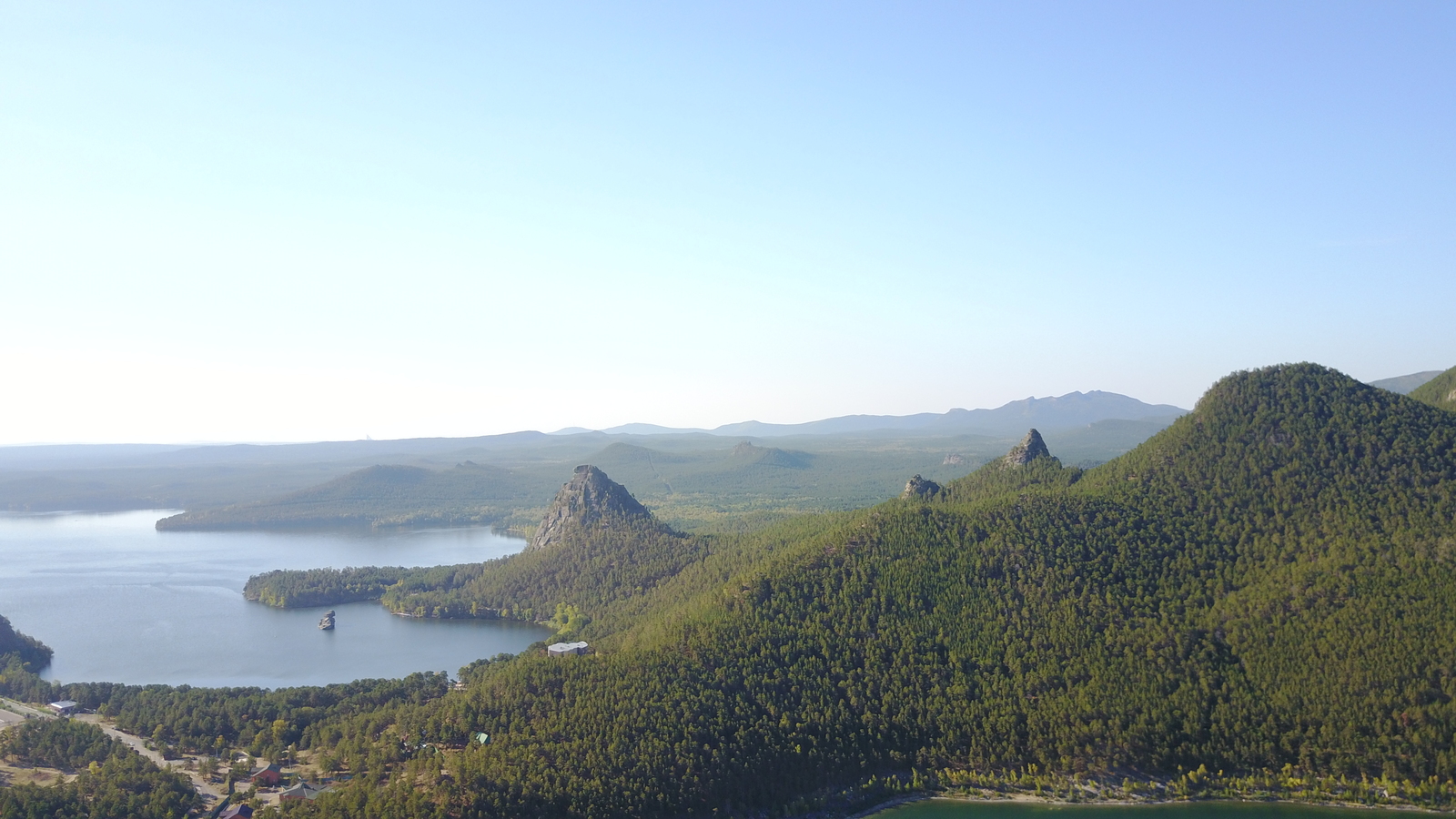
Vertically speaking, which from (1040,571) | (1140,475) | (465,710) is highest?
(1140,475)

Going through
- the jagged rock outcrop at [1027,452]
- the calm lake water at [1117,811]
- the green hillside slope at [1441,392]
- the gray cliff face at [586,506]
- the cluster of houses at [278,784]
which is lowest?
the calm lake water at [1117,811]

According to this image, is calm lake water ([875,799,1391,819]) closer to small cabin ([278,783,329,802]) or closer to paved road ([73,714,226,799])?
small cabin ([278,783,329,802])

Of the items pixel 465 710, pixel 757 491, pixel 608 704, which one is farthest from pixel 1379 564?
pixel 757 491

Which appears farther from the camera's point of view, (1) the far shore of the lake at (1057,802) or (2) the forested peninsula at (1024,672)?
(2) the forested peninsula at (1024,672)

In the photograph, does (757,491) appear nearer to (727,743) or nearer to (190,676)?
(190,676)

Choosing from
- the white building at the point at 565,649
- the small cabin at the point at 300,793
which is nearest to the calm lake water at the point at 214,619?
the white building at the point at 565,649

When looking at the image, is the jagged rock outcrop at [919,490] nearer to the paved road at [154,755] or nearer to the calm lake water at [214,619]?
the calm lake water at [214,619]

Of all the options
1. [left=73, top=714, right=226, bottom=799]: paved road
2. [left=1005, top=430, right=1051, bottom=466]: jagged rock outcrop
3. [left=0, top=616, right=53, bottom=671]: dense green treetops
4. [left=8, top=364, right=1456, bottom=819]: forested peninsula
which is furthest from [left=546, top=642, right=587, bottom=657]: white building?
[left=1005, top=430, right=1051, bottom=466]: jagged rock outcrop
